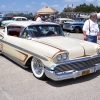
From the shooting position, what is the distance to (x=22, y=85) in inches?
172

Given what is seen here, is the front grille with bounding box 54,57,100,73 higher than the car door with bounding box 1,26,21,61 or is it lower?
lower

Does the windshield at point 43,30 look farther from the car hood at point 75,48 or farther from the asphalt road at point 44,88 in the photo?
the asphalt road at point 44,88

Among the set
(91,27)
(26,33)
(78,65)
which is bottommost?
(78,65)

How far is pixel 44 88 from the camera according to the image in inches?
166

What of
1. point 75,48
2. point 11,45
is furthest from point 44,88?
point 11,45

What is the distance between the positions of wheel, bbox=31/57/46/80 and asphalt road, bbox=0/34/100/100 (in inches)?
4.5

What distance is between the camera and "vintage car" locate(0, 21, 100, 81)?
4199 millimetres

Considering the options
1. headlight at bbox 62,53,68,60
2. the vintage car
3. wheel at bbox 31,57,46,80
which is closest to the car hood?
the vintage car

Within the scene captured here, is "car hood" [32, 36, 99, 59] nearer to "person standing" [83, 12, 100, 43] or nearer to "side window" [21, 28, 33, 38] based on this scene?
"side window" [21, 28, 33, 38]

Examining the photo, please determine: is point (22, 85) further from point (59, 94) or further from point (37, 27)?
point (37, 27)

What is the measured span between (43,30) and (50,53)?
1.62 metres

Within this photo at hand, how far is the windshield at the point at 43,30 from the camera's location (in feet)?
18.0

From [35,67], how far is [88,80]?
1.39 metres

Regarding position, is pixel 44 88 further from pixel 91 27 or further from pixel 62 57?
pixel 91 27
